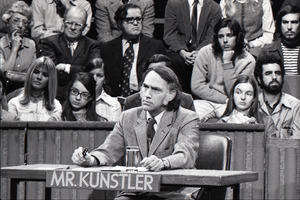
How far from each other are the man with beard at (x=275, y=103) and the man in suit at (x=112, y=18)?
1675 millimetres

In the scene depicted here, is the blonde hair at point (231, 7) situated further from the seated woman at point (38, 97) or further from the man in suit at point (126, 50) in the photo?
the seated woman at point (38, 97)

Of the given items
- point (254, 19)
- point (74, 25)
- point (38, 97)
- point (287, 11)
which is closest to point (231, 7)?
point (254, 19)

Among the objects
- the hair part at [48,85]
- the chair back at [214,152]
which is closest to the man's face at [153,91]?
the chair back at [214,152]

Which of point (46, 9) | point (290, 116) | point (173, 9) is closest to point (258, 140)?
point (290, 116)

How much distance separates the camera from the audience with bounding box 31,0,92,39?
898cm

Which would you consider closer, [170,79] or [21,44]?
[170,79]

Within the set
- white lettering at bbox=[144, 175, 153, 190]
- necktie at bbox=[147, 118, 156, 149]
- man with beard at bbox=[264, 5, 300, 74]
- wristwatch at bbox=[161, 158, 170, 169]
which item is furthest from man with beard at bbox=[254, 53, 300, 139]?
white lettering at bbox=[144, 175, 153, 190]

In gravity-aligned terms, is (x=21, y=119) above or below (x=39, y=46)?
below

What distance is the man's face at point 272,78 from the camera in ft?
24.8

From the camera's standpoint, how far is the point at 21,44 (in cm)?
844

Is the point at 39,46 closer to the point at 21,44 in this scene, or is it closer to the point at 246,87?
the point at 21,44

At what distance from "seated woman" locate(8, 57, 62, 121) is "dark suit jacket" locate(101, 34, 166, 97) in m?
1.03

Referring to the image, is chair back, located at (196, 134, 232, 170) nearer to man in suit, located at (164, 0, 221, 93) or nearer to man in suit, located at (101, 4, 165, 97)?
man in suit, located at (101, 4, 165, 97)

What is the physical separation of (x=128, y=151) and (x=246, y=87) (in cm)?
283
